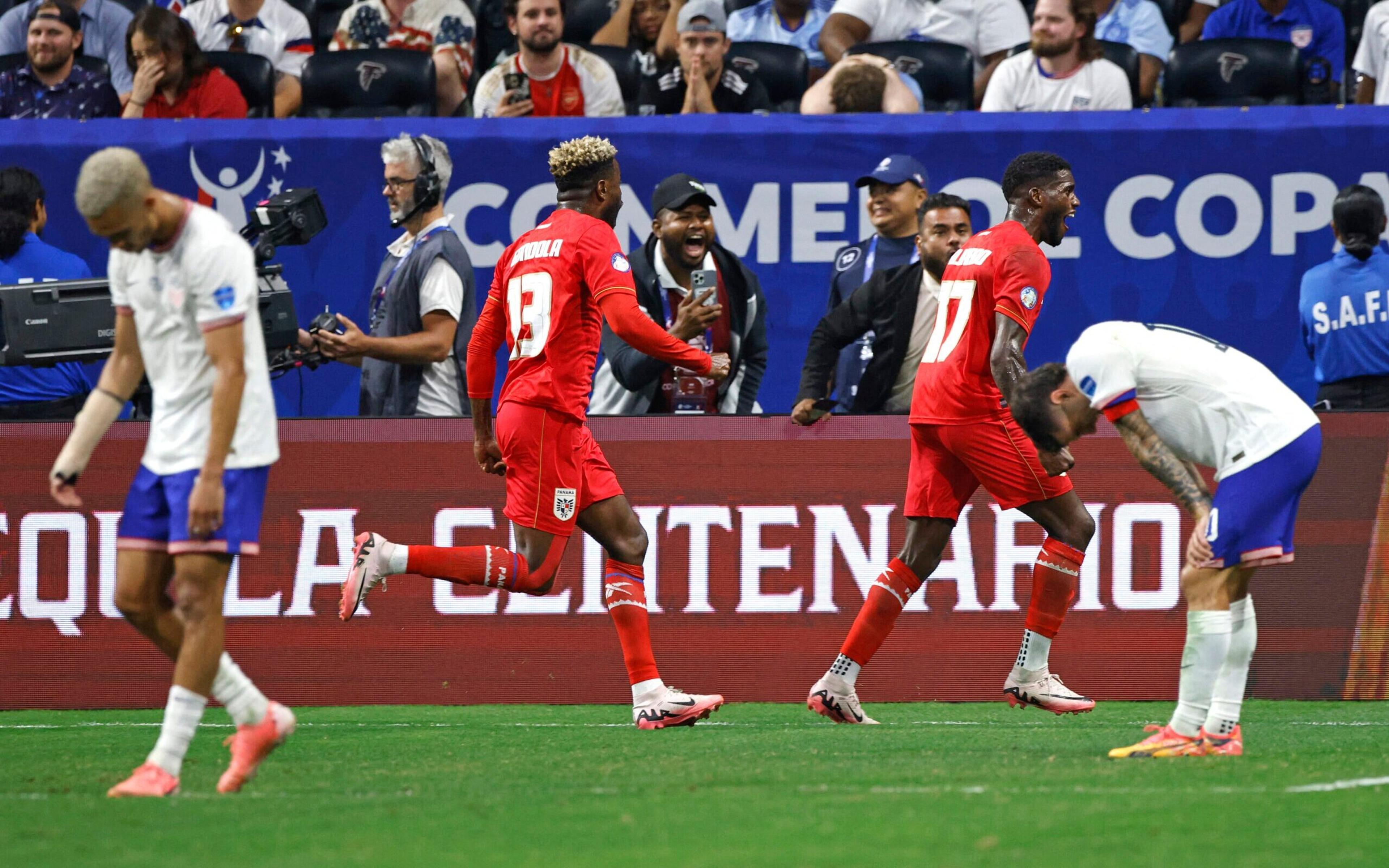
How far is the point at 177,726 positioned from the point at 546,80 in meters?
7.02

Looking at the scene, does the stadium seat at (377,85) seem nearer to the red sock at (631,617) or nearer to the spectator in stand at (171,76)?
the spectator in stand at (171,76)

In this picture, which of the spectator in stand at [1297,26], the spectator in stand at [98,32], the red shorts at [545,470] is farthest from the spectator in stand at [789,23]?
the red shorts at [545,470]

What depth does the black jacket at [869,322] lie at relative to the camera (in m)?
9.05

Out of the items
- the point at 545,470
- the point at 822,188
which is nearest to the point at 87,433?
the point at 545,470

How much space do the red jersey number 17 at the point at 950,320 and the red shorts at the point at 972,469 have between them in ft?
1.07

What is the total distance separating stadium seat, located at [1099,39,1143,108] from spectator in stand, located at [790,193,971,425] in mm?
3439

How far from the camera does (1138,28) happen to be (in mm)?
12672

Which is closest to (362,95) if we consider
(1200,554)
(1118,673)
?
(1118,673)

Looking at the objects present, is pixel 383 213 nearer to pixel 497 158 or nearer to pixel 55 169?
pixel 497 158

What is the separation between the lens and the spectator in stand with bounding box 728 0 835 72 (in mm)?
12758

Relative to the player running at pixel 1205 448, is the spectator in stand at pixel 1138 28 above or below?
above

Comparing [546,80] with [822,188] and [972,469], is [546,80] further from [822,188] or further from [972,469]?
[972,469]

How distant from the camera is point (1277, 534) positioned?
606 cm

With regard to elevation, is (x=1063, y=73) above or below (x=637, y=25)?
below
